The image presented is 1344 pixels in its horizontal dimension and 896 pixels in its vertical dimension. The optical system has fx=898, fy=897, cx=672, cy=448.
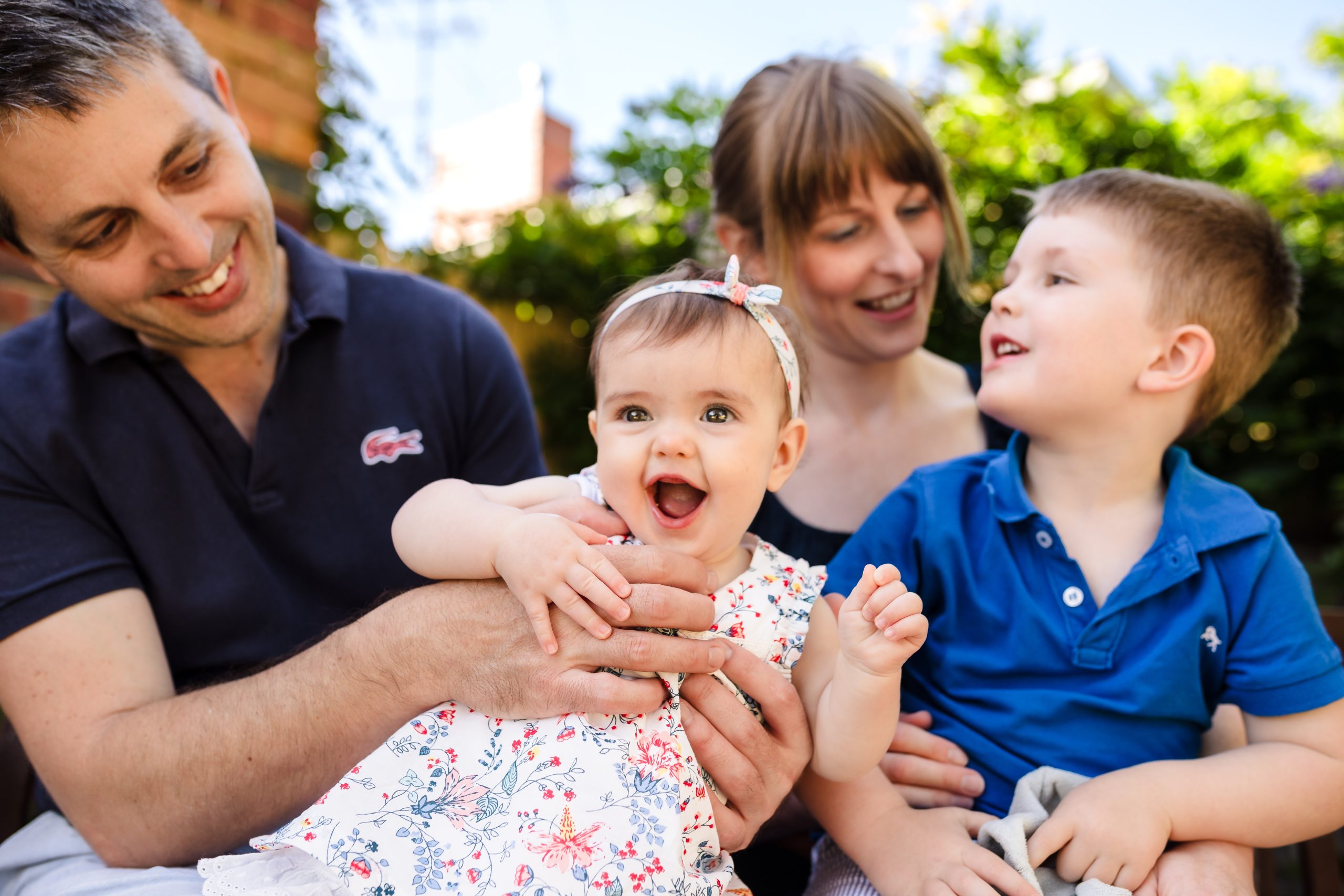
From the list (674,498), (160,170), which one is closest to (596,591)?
(674,498)

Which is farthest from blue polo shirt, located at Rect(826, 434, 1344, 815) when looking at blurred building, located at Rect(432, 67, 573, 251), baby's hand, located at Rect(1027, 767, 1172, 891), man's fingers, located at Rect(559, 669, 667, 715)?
blurred building, located at Rect(432, 67, 573, 251)

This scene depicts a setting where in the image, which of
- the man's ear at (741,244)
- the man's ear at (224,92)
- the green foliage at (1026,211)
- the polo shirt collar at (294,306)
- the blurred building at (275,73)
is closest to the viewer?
the polo shirt collar at (294,306)

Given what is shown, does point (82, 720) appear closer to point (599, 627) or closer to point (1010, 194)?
point (599, 627)

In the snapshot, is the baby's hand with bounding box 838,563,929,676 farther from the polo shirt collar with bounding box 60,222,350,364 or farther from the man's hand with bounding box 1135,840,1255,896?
the polo shirt collar with bounding box 60,222,350,364

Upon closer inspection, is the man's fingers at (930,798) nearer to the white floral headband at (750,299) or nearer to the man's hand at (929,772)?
the man's hand at (929,772)

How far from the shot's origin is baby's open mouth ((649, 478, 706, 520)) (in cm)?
145

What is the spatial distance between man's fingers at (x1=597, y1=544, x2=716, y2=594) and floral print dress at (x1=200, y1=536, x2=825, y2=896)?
0.16 meters

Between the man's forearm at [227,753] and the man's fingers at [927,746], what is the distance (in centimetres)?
84

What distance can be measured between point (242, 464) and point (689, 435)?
101 cm

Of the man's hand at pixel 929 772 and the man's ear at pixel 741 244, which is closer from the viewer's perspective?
the man's hand at pixel 929 772

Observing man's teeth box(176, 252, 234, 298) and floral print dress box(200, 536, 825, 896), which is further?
man's teeth box(176, 252, 234, 298)

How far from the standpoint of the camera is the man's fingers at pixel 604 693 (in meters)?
1.33

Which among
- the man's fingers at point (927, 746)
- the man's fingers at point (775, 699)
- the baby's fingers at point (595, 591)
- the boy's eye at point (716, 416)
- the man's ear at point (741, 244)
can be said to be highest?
the man's ear at point (741, 244)

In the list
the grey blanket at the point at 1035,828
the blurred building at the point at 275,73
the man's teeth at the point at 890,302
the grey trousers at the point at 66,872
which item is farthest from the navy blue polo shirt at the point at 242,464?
the blurred building at the point at 275,73
